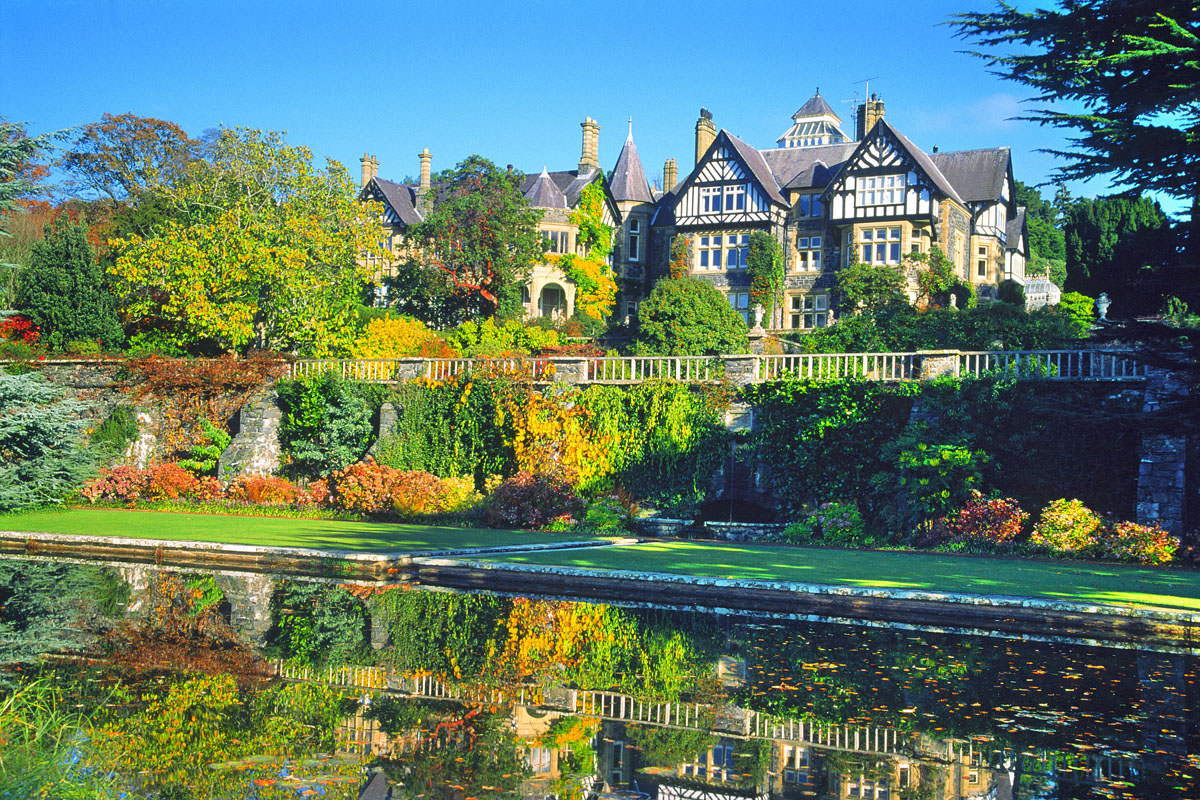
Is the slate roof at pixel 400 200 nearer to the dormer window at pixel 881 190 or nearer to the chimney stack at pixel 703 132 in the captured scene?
the chimney stack at pixel 703 132

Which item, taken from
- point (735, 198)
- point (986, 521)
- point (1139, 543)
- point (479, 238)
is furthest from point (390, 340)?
point (1139, 543)

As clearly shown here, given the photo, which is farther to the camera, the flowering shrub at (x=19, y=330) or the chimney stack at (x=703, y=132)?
the chimney stack at (x=703, y=132)

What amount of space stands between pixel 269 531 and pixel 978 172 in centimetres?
3867

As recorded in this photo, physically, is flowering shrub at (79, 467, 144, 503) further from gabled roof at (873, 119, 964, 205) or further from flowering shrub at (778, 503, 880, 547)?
gabled roof at (873, 119, 964, 205)

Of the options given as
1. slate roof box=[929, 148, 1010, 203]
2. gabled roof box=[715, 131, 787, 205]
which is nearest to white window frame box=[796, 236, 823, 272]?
gabled roof box=[715, 131, 787, 205]

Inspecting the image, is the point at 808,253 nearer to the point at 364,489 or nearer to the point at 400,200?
the point at 400,200

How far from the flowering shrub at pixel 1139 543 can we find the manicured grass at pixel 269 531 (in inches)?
383

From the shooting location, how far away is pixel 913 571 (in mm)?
14602

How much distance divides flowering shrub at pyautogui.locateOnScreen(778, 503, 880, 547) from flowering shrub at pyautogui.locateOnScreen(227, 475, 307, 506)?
12.2 metres

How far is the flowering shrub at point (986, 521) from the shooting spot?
60.5 feet

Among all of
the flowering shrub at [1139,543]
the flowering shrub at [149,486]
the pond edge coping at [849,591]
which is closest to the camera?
the pond edge coping at [849,591]

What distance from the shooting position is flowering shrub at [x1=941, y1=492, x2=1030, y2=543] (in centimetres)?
1844

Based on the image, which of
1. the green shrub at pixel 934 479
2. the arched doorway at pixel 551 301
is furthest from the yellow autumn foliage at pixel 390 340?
the green shrub at pixel 934 479

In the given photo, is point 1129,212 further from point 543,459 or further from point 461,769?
point 461,769
